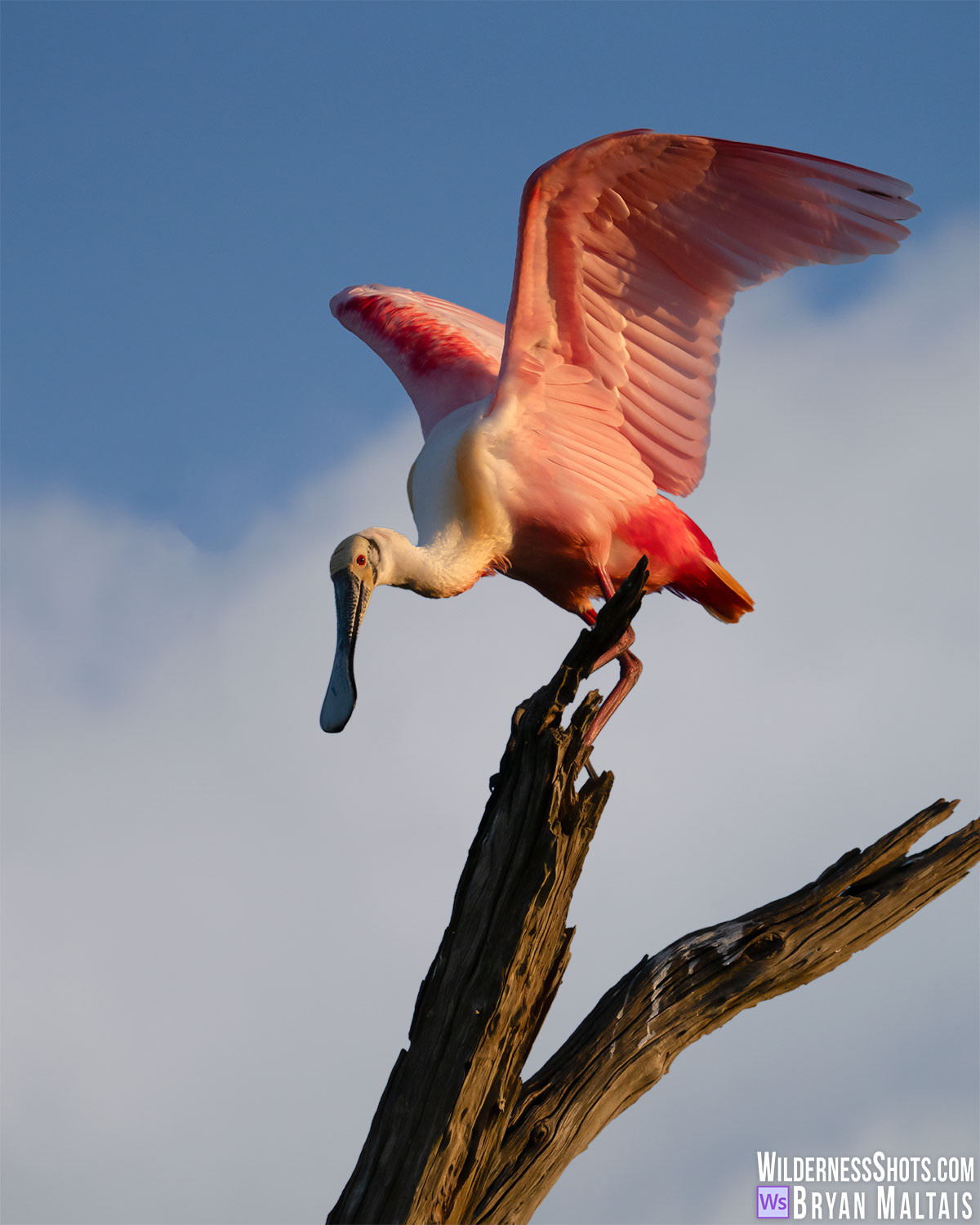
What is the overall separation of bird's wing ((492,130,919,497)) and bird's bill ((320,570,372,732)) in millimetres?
1160

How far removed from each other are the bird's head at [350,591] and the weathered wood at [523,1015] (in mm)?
1752

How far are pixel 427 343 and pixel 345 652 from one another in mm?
2475

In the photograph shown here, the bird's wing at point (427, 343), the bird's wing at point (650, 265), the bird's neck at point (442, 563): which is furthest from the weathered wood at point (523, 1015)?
the bird's wing at point (427, 343)

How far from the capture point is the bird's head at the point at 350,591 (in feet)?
23.4

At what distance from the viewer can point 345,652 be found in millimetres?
7164

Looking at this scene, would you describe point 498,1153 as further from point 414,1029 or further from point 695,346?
point 695,346

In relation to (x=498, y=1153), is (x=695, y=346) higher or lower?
higher

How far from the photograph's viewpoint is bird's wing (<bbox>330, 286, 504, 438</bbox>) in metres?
8.42

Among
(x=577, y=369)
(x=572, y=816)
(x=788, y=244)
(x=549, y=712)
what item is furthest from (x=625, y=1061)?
(x=788, y=244)

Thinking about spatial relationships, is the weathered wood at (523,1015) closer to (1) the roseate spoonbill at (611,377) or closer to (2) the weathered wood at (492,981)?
(2) the weathered wood at (492,981)

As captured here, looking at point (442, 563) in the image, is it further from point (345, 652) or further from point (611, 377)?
point (611, 377)

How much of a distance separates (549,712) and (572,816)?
0.39 m

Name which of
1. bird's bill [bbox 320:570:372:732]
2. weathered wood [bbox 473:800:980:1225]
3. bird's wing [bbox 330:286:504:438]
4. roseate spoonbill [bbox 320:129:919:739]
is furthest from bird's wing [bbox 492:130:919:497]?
weathered wood [bbox 473:800:980:1225]

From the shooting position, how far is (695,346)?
770 centimetres
